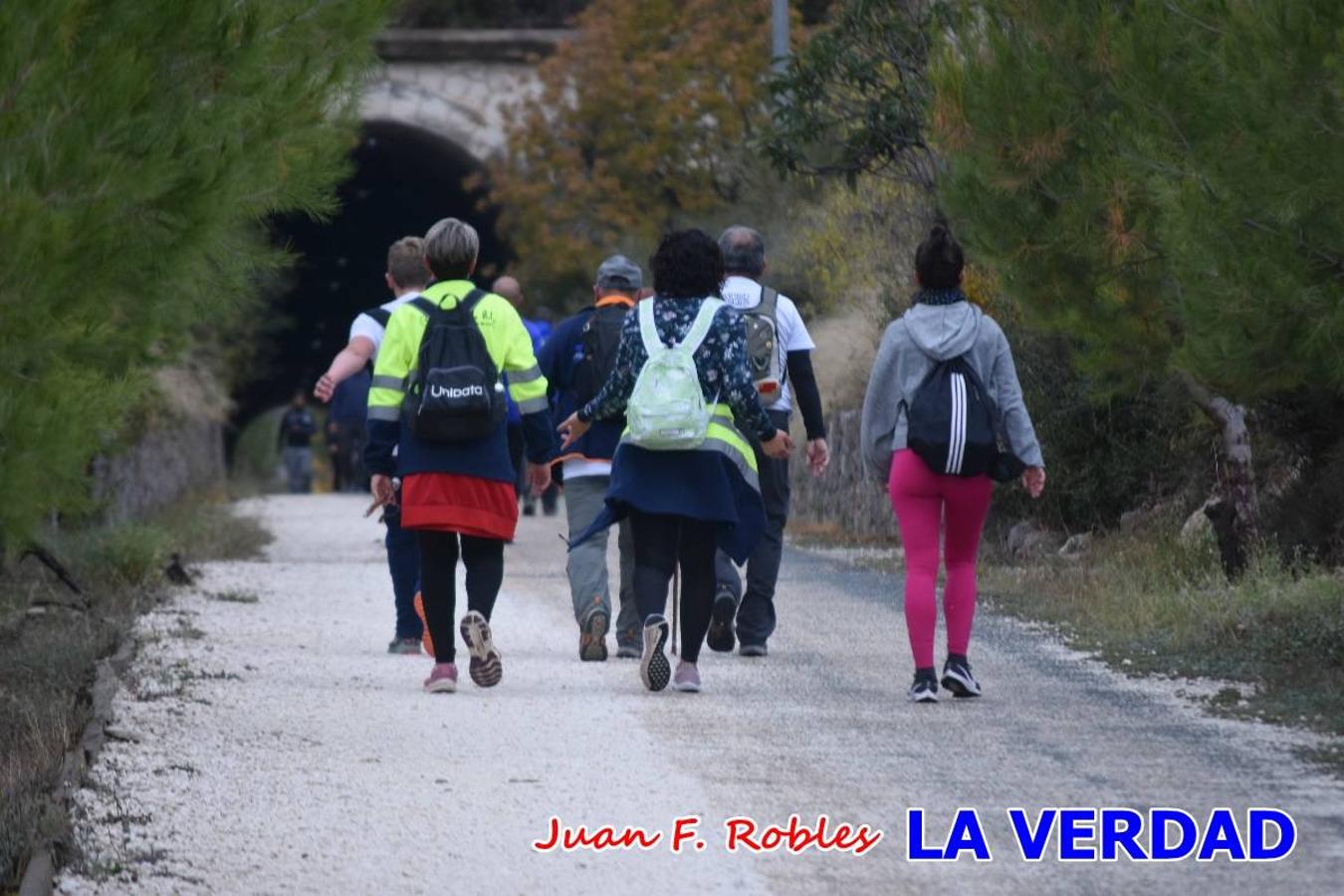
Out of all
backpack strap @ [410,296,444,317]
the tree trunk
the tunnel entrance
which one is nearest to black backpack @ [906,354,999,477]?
backpack strap @ [410,296,444,317]

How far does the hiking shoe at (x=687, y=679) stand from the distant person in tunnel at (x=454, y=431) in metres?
0.70

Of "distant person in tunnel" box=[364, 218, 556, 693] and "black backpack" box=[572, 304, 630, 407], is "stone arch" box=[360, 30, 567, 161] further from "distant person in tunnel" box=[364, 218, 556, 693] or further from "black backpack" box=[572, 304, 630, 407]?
"distant person in tunnel" box=[364, 218, 556, 693]

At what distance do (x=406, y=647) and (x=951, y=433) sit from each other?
3.25m

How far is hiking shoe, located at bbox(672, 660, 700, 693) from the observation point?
9625 millimetres

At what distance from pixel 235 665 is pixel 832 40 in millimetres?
9378

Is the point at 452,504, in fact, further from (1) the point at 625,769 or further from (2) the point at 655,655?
(1) the point at 625,769

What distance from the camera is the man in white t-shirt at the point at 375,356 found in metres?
10.9

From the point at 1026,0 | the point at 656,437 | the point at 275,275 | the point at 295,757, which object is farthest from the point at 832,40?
the point at 295,757

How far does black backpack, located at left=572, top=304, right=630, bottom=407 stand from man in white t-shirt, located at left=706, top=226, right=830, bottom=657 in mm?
494

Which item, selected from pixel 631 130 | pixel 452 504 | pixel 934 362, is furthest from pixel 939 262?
pixel 631 130

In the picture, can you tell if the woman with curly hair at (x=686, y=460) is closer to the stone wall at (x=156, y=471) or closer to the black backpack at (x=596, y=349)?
the black backpack at (x=596, y=349)

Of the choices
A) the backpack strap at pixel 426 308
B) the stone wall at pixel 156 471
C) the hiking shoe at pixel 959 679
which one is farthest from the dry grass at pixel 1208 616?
the stone wall at pixel 156 471

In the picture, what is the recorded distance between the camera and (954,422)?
9180mm

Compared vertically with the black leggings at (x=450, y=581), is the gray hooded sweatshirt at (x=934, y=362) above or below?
above
